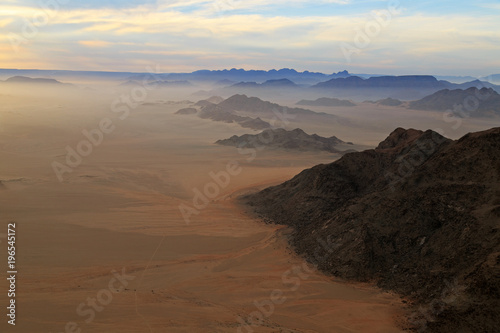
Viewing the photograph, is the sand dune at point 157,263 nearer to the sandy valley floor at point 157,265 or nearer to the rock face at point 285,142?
the sandy valley floor at point 157,265

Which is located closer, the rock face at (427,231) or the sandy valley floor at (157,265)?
the rock face at (427,231)

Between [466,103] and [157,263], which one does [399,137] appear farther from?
[466,103]

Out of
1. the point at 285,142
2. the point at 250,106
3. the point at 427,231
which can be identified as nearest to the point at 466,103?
the point at 250,106

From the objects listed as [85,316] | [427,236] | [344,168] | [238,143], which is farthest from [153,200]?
[238,143]

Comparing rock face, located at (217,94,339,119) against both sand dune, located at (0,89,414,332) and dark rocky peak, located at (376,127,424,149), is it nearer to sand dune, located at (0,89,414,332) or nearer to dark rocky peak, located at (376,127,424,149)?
sand dune, located at (0,89,414,332)

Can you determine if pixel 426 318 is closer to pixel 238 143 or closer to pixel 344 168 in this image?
pixel 344 168

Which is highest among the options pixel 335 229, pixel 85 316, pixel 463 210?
pixel 463 210

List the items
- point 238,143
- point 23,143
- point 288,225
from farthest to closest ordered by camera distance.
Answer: point 238,143 → point 23,143 → point 288,225

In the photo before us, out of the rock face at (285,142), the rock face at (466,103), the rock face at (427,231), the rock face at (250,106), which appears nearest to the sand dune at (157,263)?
the rock face at (427,231)
